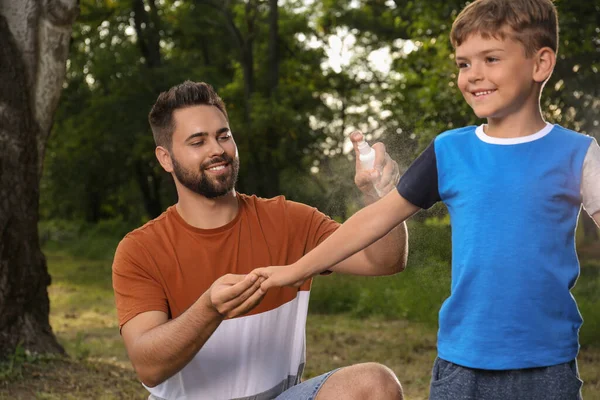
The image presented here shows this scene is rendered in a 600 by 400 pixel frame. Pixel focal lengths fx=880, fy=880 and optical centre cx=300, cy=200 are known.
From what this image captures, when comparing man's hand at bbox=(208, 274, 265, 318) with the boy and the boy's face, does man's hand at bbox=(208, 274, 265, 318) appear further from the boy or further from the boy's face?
the boy's face

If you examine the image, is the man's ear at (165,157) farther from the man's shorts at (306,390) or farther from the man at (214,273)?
the man's shorts at (306,390)

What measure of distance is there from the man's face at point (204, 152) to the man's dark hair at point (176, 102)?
0.02 meters

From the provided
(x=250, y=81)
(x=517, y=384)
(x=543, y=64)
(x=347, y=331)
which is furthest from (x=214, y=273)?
(x=250, y=81)

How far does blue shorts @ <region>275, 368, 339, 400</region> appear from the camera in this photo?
2.91 metres

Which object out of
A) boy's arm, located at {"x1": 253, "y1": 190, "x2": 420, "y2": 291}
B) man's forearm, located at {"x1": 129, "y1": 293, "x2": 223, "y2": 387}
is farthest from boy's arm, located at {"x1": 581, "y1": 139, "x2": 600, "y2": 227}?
man's forearm, located at {"x1": 129, "y1": 293, "x2": 223, "y2": 387}

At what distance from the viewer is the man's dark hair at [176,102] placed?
332 cm

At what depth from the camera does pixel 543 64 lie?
2.19 meters

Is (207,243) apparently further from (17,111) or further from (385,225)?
(17,111)

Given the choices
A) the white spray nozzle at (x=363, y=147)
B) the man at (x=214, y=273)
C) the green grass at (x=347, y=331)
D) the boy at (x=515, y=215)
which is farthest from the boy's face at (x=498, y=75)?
the green grass at (x=347, y=331)

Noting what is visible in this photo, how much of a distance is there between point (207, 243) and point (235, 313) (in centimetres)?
55

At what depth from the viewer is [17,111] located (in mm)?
5723

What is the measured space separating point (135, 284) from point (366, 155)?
38.0 inches

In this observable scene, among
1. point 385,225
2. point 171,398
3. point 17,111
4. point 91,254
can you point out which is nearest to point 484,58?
Answer: point 385,225

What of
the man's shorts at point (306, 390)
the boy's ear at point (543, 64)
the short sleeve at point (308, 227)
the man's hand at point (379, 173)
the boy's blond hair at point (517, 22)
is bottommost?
the man's shorts at point (306, 390)
